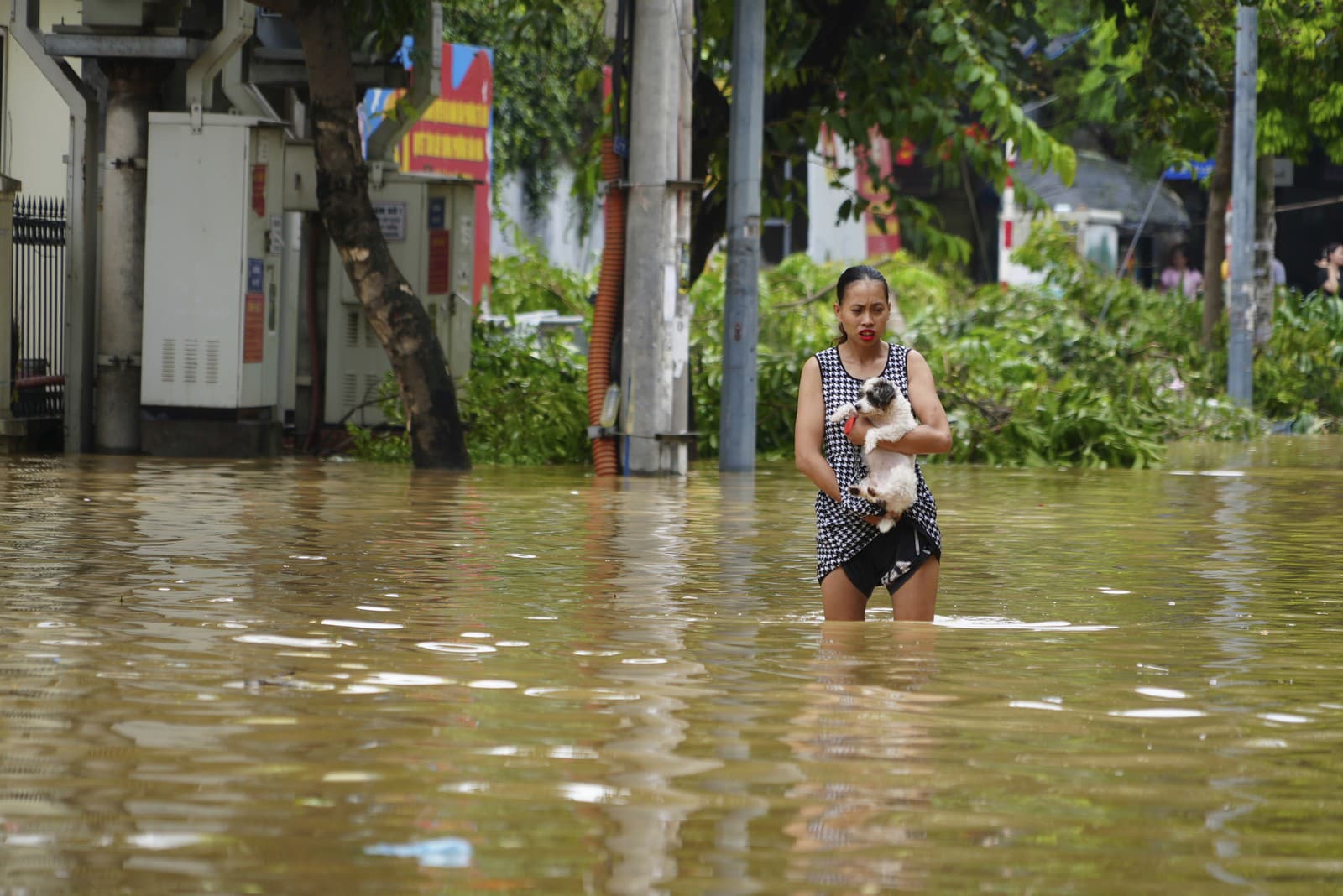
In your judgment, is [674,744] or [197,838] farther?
[674,744]

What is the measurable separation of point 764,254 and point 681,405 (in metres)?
33.9

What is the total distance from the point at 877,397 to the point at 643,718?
172 cm

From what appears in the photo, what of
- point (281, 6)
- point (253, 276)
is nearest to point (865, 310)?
point (281, 6)

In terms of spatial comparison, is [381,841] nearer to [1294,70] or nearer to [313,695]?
[313,695]

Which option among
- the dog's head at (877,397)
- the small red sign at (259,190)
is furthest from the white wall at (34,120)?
the dog's head at (877,397)

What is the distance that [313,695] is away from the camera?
6164 mm

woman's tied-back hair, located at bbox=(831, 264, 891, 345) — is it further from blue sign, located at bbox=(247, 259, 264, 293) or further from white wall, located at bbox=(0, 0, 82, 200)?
white wall, located at bbox=(0, 0, 82, 200)

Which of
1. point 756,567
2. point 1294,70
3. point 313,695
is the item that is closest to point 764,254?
point 1294,70

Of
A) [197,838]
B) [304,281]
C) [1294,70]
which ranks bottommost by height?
[197,838]

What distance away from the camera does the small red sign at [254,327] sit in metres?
17.9

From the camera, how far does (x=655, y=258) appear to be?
58.1 ft

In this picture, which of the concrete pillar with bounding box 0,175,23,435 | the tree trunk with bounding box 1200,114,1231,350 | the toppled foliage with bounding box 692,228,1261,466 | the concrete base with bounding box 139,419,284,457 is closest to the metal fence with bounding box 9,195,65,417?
the concrete pillar with bounding box 0,175,23,435

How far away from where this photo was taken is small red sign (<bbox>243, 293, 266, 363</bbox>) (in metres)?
17.9

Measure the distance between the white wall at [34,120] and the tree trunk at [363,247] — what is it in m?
10.6
